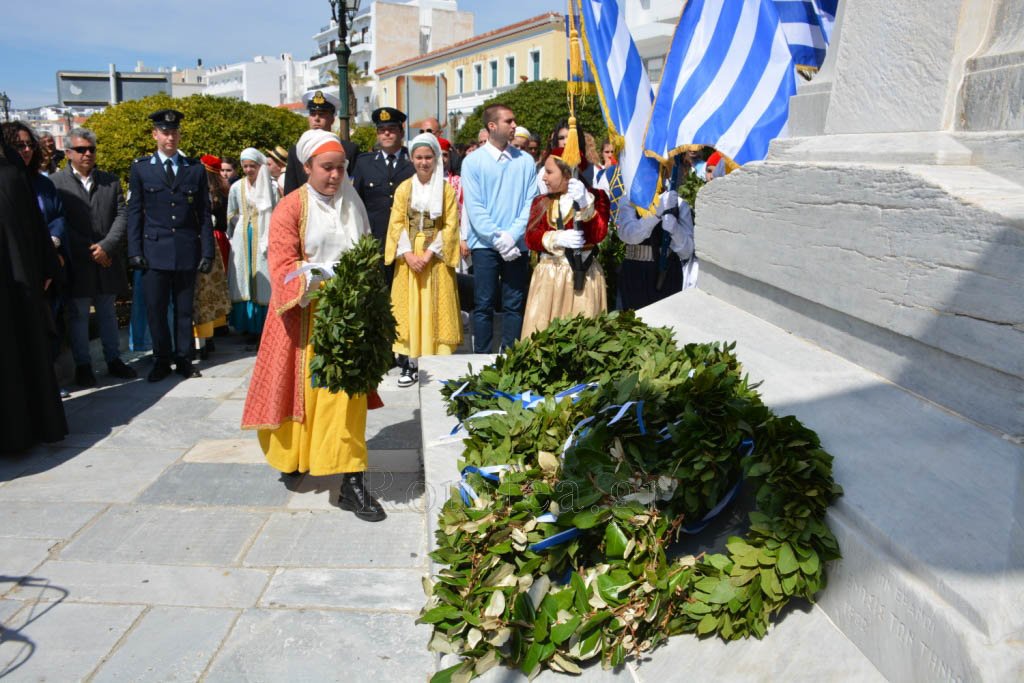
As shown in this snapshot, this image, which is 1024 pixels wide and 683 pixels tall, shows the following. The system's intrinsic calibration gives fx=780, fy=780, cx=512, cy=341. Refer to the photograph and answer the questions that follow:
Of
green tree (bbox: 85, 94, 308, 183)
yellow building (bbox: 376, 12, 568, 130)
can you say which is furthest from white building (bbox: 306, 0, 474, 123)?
green tree (bbox: 85, 94, 308, 183)

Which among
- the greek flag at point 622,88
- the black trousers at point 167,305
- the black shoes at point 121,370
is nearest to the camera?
the greek flag at point 622,88

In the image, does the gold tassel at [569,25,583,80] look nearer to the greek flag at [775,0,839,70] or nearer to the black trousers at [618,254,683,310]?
the greek flag at [775,0,839,70]

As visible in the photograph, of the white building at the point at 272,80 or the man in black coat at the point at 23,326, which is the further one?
the white building at the point at 272,80

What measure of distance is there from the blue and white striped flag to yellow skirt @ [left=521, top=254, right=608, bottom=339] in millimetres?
1011

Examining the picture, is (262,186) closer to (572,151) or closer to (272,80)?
(572,151)

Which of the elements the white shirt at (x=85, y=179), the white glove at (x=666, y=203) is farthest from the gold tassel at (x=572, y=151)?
the white shirt at (x=85, y=179)

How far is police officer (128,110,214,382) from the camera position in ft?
22.6

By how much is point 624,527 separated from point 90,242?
6.18 metres

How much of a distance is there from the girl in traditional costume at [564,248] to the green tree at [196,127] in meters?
10.3

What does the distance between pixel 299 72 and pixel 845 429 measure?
4481 inches

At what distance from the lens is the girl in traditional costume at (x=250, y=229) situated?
814 centimetres

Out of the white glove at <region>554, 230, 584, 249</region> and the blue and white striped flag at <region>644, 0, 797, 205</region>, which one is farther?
the white glove at <region>554, 230, 584, 249</region>

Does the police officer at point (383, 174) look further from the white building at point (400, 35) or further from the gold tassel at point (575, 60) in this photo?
the white building at point (400, 35)

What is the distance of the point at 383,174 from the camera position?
7.29 m
